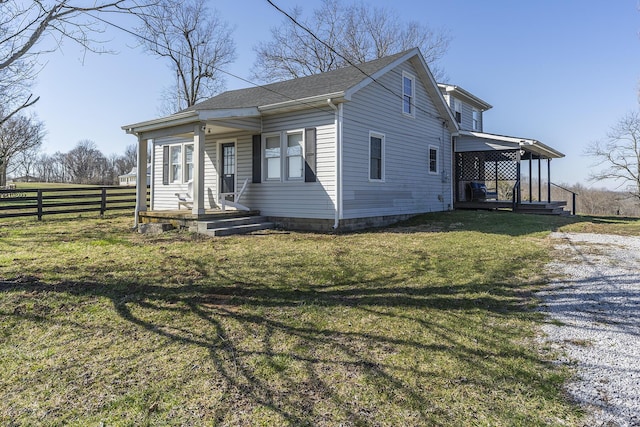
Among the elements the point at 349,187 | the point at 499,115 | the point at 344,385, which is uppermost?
the point at 499,115

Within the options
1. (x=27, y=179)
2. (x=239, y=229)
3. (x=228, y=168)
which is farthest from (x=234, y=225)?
(x=27, y=179)

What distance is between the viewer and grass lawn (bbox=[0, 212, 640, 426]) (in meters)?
2.43

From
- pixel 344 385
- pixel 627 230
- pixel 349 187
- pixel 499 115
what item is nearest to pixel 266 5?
pixel 349 187

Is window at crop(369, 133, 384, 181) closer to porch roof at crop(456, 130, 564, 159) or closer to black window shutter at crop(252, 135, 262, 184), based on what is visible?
black window shutter at crop(252, 135, 262, 184)

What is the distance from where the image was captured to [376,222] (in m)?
11.1

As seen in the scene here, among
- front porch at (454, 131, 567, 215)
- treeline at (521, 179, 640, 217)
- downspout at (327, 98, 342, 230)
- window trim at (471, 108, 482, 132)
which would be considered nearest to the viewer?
downspout at (327, 98, 342, 230)

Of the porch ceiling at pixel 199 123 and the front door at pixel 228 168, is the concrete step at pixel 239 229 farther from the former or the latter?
the porch ceiling at pixel 199 123

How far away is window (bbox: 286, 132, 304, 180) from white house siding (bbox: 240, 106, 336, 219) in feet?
0.69

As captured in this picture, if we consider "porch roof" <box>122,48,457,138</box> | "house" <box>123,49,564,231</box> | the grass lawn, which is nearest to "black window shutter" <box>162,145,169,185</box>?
"house" <box>123,49,564,231</box>

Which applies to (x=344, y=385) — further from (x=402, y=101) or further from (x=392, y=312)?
(x=402, y=101)

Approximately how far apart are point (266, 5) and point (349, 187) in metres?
4.81

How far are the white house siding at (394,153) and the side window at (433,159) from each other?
0.20m

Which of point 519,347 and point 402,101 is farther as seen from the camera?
point 402,101

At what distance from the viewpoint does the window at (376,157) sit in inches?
426
